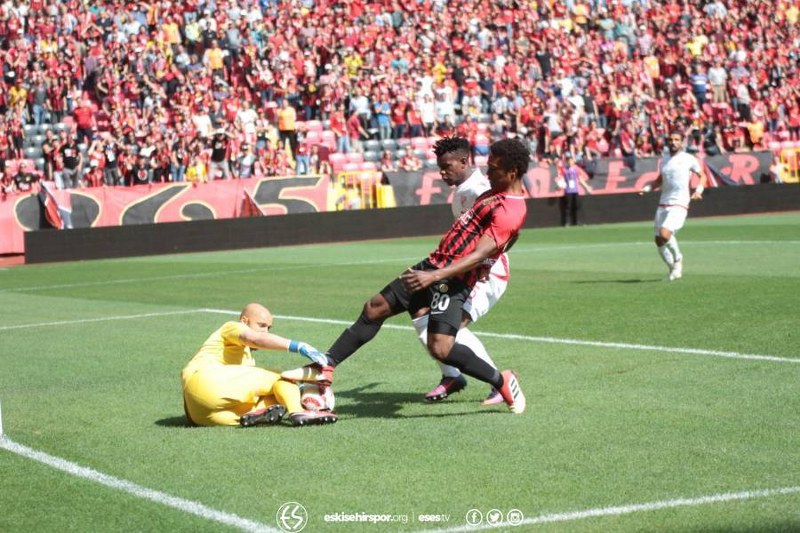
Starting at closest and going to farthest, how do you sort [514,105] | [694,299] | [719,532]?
[719,532] < [694,299] < [514,105]

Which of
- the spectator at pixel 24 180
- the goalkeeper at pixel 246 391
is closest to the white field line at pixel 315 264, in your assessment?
the spectator at pixel 24 180

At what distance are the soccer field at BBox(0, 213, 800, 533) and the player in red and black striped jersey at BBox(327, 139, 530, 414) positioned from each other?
Result: 0.42 m

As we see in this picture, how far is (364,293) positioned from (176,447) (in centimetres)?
1080

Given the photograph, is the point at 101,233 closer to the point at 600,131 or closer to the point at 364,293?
the point at 364,293

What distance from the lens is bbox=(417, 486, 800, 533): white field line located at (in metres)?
5.71

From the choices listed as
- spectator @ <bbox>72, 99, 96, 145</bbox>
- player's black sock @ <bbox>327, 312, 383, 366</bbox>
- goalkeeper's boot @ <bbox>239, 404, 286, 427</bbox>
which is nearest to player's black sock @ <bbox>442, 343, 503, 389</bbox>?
player's black sock @ <bbox>327, 312, 383, 366</bbox>

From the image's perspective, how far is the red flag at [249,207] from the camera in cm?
3381

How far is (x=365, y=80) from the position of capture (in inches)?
→ 1463

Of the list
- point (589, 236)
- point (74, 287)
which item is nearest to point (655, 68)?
point (589, 236)

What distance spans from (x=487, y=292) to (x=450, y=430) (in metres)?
1.50

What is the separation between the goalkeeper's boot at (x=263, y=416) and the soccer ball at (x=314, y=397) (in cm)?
16

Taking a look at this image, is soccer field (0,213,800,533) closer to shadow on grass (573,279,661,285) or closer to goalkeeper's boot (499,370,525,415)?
goalkeeper's boot (499,370,525,415)

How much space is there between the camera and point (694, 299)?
1496 cm

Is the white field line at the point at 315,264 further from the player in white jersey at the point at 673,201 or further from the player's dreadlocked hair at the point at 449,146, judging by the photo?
the player's dreadlocked hair at the point at 449,146
